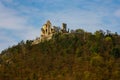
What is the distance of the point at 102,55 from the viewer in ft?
409

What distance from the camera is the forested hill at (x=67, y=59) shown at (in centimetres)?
11809

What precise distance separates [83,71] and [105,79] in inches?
337

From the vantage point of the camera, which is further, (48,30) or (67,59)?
(48,30)

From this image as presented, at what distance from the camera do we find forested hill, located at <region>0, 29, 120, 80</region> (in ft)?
387

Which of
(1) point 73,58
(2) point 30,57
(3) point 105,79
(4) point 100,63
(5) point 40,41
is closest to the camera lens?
(3) point 105,79

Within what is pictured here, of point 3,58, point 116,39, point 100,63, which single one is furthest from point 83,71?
point 3,58

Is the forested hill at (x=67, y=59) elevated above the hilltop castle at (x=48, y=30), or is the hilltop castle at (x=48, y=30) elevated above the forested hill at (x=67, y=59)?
the hilltop castle at (x=48, y=30)

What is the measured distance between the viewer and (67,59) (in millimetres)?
129500

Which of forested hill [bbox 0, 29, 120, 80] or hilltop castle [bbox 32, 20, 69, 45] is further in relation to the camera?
hilltop castle [bbox 32, 20, 69, 45]

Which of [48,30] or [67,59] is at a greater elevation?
[48,30]

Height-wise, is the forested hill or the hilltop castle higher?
the hilltop castle

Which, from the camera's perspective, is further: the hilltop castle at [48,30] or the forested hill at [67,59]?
the hilltop castle at [48,30]

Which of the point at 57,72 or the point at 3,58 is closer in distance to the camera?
the point at 57,72

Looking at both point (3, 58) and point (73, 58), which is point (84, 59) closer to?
point (73, 58)
